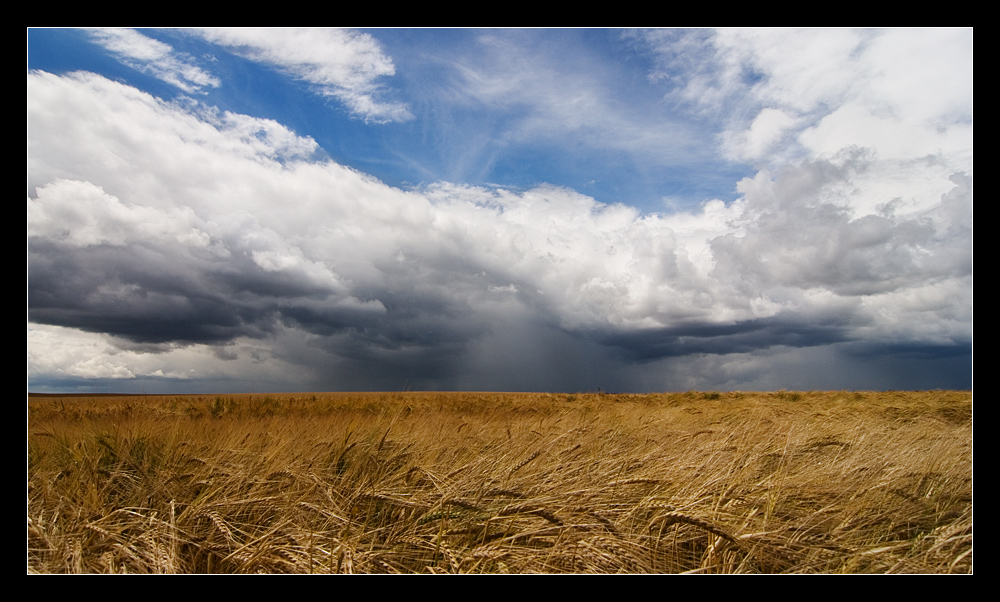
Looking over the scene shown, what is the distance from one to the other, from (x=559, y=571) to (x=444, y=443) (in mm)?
3268

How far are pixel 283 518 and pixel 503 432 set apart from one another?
4.01 m

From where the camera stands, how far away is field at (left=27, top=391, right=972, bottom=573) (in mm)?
2881

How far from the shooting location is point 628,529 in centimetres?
324

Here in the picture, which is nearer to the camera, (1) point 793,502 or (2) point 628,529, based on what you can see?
(2) point 628,529

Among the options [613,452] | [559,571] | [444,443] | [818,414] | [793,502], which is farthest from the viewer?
[818,414]

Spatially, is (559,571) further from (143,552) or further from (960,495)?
(960,495)

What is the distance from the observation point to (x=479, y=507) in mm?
3344

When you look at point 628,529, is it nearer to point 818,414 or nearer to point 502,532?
point 502,532

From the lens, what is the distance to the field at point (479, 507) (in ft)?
9.45

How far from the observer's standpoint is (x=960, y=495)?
393 centimetres
